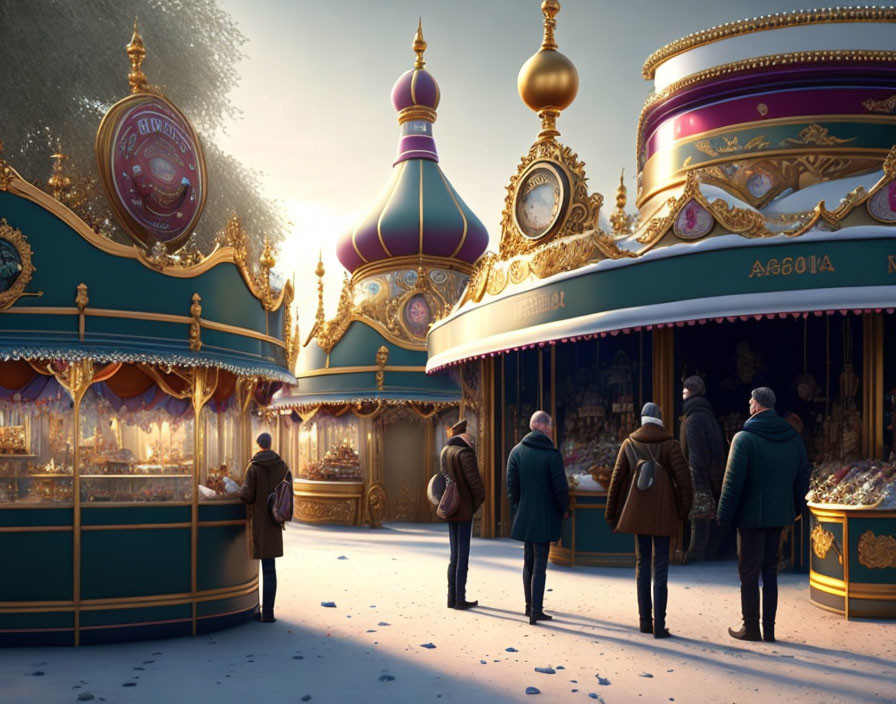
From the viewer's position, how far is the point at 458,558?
10.3 metres

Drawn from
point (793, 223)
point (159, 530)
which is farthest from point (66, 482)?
point (793, 223)

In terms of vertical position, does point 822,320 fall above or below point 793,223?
below

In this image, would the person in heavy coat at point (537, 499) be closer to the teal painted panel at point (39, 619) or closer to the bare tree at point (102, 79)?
the teal painted panel at point (39, 619)

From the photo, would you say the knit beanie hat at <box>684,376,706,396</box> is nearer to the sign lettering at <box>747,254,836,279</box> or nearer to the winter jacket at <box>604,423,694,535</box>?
the sign lettering at <box>747,254,836,279</box>

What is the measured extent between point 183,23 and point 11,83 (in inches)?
251

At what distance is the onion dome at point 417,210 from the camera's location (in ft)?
78.1

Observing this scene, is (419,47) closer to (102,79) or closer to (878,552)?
(102,79)

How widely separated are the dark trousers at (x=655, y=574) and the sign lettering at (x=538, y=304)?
5540 mm

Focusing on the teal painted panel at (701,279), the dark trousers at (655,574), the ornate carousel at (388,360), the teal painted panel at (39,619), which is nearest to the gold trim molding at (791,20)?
the teal painted panel at (701,279)

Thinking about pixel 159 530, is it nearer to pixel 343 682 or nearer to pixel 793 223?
pixel 343 682

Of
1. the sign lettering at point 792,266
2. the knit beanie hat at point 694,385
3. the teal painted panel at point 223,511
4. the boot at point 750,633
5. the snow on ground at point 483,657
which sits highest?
the sign lettering at point 792,266

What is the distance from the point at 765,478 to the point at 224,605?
5.23m

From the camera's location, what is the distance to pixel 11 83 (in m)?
19.4

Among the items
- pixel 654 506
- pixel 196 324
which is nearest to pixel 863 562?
pixel 654 506
